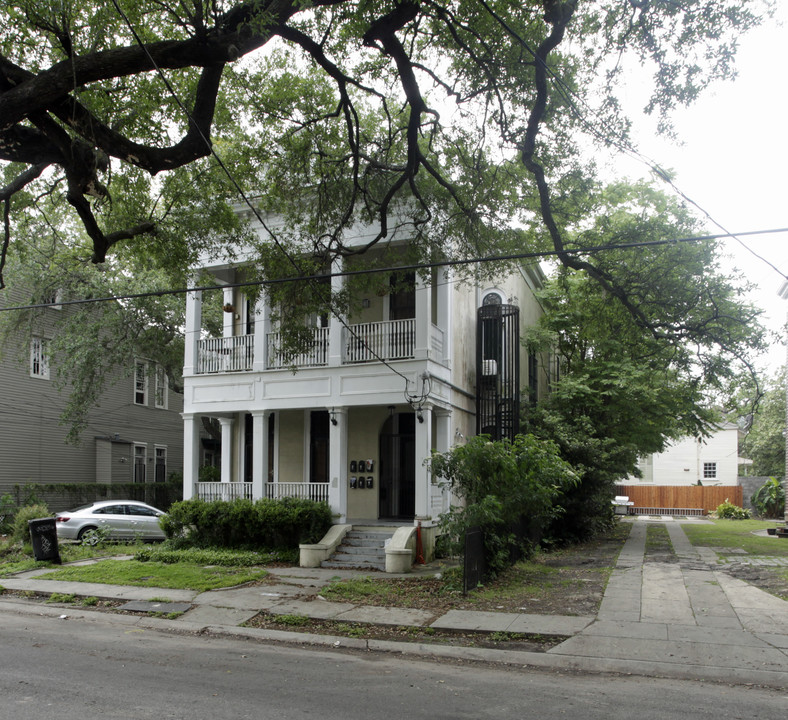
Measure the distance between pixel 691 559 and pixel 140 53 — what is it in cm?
1452

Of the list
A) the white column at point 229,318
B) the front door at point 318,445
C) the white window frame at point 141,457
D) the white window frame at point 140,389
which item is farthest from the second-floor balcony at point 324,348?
the white window frame at point 141,457

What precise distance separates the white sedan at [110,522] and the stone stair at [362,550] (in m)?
5.94

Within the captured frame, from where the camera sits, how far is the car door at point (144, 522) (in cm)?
1966

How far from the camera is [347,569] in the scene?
1455 cm

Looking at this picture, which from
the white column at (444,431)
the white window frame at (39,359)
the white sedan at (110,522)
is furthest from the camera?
the white window frame at (39,359)

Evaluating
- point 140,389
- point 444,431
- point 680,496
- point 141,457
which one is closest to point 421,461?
point 444,431

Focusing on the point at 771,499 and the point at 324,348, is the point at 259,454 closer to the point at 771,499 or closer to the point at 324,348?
the point at 324,348

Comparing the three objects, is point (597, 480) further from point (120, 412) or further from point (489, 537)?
point (120, 412)

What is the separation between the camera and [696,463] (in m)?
42.8

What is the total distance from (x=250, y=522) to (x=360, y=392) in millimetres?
3885

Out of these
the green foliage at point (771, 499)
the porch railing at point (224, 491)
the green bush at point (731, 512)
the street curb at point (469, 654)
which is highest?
the porch railing at point (224, 491)

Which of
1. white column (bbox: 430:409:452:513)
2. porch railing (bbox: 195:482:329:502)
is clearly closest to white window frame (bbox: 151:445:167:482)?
porch railing (bbox: 195:482:329:502)

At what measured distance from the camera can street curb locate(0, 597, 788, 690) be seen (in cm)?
696

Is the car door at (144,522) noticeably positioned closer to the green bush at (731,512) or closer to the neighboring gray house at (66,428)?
the neighboring gray house at (66,428)
